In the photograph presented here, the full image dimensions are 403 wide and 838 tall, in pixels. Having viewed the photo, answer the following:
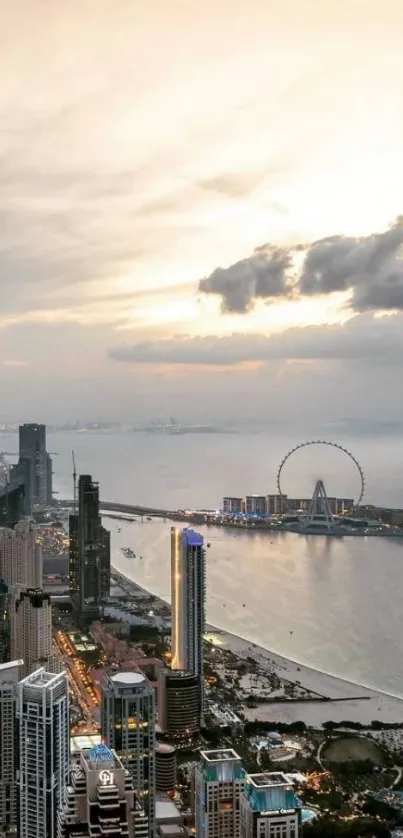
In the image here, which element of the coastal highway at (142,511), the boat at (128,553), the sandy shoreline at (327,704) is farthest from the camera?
the coastal highway at (142,511)

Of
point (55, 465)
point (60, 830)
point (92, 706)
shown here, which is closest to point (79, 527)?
point (92, 706)

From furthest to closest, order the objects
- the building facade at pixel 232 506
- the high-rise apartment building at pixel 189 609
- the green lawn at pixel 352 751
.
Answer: the building facade at pixel 232 506 < the high-rise apartment building at pixel 189 609 < the green lawn at pixel 352 751

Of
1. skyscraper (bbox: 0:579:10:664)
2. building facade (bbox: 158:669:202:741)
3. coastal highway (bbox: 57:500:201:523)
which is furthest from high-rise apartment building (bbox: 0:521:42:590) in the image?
coastal highway (bbox: 57:500:201:523)

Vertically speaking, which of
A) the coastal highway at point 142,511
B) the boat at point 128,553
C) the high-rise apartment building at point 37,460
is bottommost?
the boat at point 128,553

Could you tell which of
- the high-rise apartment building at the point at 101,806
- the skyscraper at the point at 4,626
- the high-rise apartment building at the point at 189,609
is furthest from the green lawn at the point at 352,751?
the high-rise apartment building at the point at 101,806

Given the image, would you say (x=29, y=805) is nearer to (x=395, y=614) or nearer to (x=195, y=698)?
(x=195, y=698)

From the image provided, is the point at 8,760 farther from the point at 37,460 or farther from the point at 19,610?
the point at 37,460

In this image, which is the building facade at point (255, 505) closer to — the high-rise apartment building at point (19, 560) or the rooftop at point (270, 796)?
the high-rise apartment building at point (19, 560)

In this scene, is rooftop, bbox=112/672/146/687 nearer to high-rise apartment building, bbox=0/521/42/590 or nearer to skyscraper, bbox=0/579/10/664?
skyscraper, bbox=0/579/10/664
